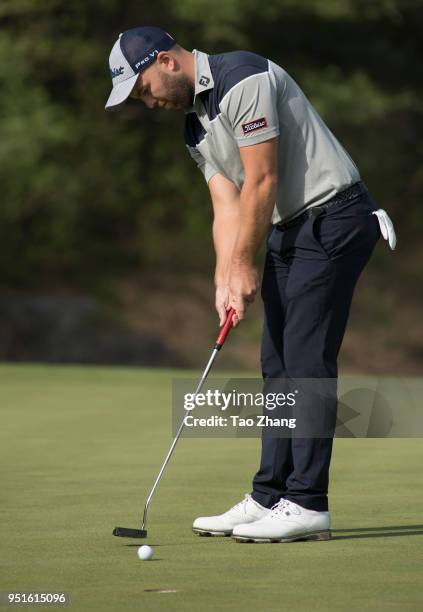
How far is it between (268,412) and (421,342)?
2341 cm

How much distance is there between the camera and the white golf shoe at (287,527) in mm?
4664

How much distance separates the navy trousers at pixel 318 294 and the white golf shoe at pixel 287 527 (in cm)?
6

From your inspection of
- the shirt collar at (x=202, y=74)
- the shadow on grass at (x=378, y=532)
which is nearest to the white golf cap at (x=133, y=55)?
the shirt collar at (x=202, y=74)

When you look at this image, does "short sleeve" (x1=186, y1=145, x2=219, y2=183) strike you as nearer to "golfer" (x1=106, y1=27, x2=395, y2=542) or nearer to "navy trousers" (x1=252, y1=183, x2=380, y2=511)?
"golfer" (x1=106, y1=27, x2=395, y2=542)

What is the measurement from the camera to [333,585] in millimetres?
3715

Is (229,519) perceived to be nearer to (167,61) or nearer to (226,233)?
(226,233)

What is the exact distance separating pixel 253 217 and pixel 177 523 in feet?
3.88

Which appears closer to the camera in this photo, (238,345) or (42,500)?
(42,500)

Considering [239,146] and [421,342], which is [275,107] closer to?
[239,146]

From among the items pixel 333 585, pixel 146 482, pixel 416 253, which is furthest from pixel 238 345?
pixel 333 585

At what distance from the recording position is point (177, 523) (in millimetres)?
5008

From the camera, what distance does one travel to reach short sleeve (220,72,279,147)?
462cm

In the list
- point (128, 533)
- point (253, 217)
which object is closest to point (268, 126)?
point (253, 217)

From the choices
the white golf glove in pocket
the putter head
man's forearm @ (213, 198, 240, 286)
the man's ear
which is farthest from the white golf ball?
the man's ear
